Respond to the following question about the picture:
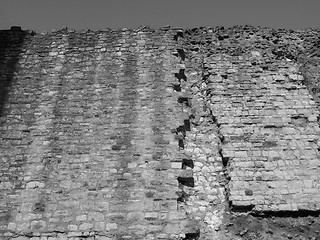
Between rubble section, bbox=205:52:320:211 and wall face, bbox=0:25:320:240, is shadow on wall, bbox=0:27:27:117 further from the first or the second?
rubble section, bbox=205:52:320:211

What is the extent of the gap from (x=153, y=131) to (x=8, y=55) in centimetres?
299

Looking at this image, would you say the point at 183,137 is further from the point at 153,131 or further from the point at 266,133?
the point at 266,133

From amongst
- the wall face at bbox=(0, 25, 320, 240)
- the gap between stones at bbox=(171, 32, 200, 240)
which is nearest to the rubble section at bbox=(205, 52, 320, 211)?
the wall face at bbox=(0, 25, 320, 240)

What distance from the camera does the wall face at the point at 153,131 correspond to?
5270 millimetres

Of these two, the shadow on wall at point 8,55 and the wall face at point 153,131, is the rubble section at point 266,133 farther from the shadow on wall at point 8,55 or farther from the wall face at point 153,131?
the shadow on wall at point 8,55

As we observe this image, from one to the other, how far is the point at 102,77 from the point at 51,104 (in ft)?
2.99

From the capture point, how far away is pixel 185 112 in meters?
6.28

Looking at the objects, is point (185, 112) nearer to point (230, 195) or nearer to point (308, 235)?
point (230, 195)

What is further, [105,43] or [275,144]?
[105,43]

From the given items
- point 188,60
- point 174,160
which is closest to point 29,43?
point 188,60

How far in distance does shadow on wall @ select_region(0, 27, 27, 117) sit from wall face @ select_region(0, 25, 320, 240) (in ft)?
0.06

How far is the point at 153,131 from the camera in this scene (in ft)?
19.7

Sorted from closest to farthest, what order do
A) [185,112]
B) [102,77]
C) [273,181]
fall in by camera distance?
1. [273,181]
2. [185,112]
3. [102,77]

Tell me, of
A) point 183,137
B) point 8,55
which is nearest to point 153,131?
point 183,137
